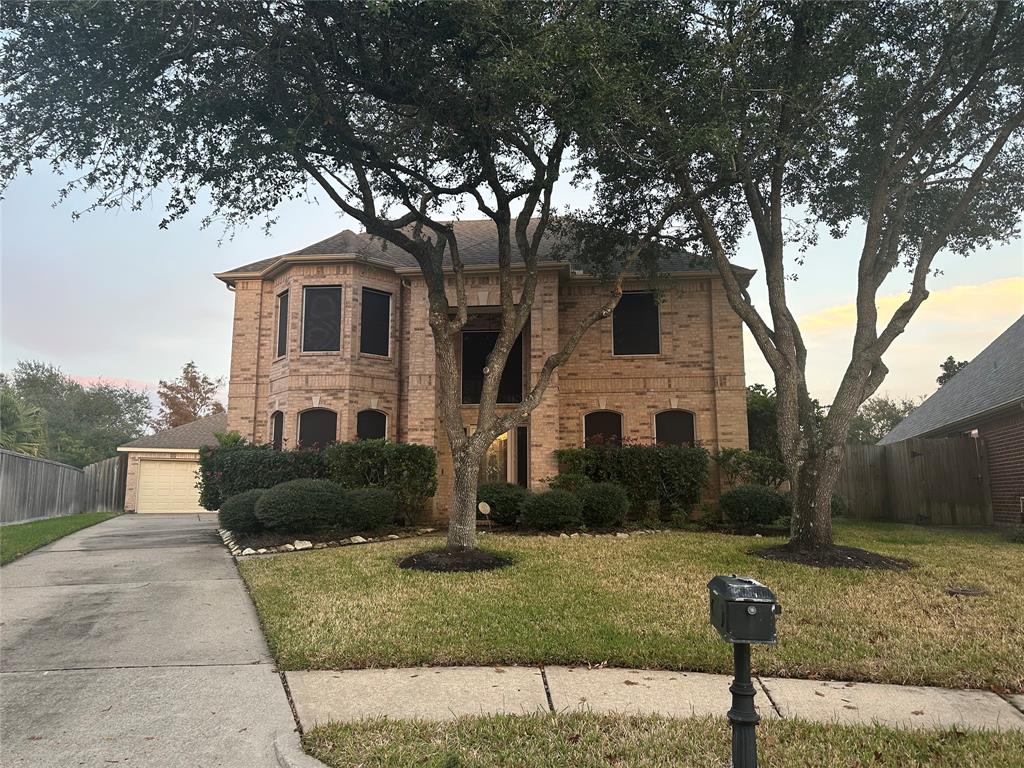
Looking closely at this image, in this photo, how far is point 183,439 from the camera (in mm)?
26656

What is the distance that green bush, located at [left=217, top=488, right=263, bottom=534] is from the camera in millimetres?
12234

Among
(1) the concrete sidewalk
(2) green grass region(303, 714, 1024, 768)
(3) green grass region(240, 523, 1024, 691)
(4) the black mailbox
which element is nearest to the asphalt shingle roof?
(3) green grass region(240, 523, 1024, 691)

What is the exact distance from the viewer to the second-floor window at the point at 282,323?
17.7 metres

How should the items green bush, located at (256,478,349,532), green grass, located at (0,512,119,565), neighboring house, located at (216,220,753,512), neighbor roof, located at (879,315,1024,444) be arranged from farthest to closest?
neighboring house, located at (216,220,753,512) < neighbor roof, located at (879,315,1024,444) < green bush, located at (256,478,349,532) < green grass, located at (0,512,119,565)

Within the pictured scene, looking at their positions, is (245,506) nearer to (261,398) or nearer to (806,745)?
(261,398)

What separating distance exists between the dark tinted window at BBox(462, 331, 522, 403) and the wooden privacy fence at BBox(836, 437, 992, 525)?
30.3 ft

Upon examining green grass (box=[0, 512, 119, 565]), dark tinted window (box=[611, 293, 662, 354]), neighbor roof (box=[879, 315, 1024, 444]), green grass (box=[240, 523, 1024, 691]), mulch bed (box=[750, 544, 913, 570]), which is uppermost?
dark tinted window (box=[611, 293, 662, 354])

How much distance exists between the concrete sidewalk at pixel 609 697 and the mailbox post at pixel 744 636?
4.65 feet

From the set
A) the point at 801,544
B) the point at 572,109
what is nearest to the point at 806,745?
the point at 801,544

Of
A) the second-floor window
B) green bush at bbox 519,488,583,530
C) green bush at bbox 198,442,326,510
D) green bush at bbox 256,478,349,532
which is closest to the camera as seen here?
green bush at bbox 256,478,349,532

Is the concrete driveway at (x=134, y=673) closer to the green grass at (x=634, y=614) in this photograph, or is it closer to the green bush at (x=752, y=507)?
the green grass at (x=634, y=614)

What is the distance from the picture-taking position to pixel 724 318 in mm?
16875

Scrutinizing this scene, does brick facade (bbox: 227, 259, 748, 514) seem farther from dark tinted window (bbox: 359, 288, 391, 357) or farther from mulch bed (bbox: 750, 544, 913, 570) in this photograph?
mulch bed (bbox: 750, 544, 913, 570)

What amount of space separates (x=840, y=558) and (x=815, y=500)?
860mm
